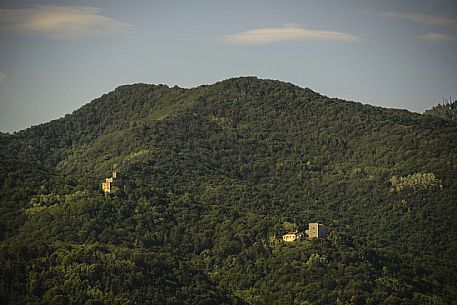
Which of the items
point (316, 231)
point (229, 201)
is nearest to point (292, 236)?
point (316, 231)

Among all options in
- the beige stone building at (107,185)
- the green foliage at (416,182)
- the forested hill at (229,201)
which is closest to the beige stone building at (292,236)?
the forested hill at (229,201)

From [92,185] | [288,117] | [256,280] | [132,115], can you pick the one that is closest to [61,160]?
[132,115]

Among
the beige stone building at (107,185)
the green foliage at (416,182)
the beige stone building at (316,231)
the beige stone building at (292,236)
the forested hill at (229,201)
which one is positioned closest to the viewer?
the forested hill at (229,201)

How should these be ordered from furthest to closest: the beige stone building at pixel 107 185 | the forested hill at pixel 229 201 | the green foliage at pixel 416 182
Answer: the green foliage at pixel 416 182
the beige stone building at pixel 107 185
the forested hill at pixel 229 201

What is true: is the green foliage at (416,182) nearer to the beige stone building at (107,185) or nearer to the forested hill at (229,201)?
the forested hill at (229,201)

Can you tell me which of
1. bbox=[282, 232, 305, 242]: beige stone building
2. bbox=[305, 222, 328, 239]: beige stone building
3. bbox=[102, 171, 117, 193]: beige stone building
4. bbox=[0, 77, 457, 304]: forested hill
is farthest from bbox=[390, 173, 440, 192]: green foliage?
bbox=[102, 171, 117, 193]: beige stone building

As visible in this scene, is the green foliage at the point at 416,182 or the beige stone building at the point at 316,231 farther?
the green foliage at the point at 416,182

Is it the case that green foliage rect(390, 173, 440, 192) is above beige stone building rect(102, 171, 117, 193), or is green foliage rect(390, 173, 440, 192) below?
below

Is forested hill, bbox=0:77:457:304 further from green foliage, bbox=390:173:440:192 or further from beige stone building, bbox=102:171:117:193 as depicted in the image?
beige stone building, bbox=102:171:117:193

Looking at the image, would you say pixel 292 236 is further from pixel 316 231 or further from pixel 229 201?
pixel 229 201
